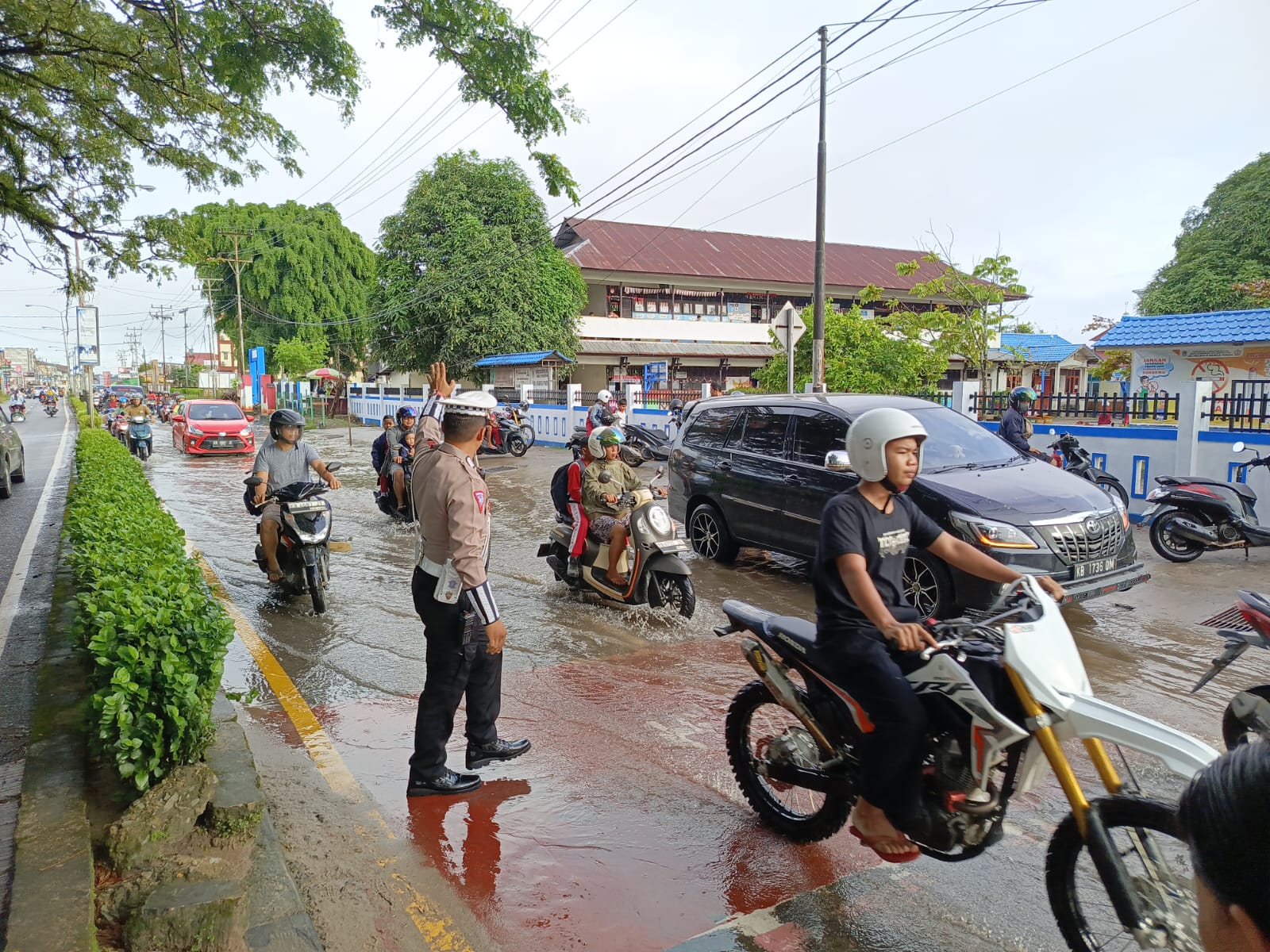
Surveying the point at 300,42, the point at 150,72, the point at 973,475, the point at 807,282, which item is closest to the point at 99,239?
the point at 150,72

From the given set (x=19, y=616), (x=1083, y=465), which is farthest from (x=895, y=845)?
(x=1083, y=465)

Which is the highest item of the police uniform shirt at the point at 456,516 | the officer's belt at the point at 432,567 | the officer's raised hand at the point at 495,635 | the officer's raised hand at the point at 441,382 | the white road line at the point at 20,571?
the officer's raised hand at the point at 441,382

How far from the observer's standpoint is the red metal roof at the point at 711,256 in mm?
36469

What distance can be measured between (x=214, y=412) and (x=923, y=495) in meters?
A: 21.2

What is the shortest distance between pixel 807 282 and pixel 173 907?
38.5 metres

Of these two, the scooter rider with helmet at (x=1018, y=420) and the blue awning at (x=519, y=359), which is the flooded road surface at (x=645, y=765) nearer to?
the scooter rider with helmet at (x=1018, y=420)

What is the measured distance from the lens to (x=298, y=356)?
45906 millimetres

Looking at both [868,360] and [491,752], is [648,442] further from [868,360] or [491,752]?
[491,752]

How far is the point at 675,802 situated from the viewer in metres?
4.09

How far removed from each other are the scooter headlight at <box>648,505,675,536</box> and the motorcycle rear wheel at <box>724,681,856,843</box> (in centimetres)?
327

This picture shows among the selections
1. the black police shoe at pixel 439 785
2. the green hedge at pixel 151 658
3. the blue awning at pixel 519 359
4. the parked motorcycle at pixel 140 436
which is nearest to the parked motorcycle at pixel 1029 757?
the black police shoe at pixel 439 785

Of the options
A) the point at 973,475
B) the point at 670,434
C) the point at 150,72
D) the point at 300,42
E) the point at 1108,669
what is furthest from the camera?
the point at 670,434

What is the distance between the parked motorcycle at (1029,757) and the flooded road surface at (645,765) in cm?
37

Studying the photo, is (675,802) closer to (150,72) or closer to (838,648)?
(838,648)
